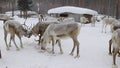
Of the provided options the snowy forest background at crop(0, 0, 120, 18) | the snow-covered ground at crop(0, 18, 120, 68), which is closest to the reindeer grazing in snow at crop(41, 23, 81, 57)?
the snow-covered ground at crop(0, 18, 120, 68)

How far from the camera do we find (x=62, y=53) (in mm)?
10586

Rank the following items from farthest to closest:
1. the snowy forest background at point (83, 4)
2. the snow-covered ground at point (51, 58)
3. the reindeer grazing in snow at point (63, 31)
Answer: the snowy forest background at point (83, 4)
the reindeer grazing in snow at point (63, 31)
the snow-covered ground at point (51, 58)

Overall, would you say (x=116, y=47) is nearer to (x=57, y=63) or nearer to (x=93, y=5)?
(x=57, y=63)

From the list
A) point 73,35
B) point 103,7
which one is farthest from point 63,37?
point 103,7

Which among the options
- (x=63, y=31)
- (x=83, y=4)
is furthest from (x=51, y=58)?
(x=83, y=4)

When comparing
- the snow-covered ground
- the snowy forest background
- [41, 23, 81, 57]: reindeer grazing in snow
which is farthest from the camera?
the snowy forest background

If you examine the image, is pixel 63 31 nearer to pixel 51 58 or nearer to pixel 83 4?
pixel 51 58

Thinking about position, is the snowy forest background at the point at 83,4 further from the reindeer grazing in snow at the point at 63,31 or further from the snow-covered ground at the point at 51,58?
the reindeer grazing in snow at the point at 63,31

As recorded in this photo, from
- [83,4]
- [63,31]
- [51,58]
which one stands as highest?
[83,4]

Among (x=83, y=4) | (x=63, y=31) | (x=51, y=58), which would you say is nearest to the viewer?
(x=51, y=58)

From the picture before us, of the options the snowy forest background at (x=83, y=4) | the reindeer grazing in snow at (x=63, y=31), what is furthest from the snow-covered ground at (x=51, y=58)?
the snowy forest background at (x=83, y=4)

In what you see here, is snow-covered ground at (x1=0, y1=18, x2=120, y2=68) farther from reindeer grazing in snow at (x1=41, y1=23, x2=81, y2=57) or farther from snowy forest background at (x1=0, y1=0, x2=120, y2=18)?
snowy forest background at (x1=0, y1=0, x2=120, y2=18)

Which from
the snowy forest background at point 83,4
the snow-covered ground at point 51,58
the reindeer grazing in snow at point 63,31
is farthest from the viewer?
the snowy forest background at point 83,4

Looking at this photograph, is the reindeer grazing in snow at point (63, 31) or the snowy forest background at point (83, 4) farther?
the snowy forest background at point (83, 4)
